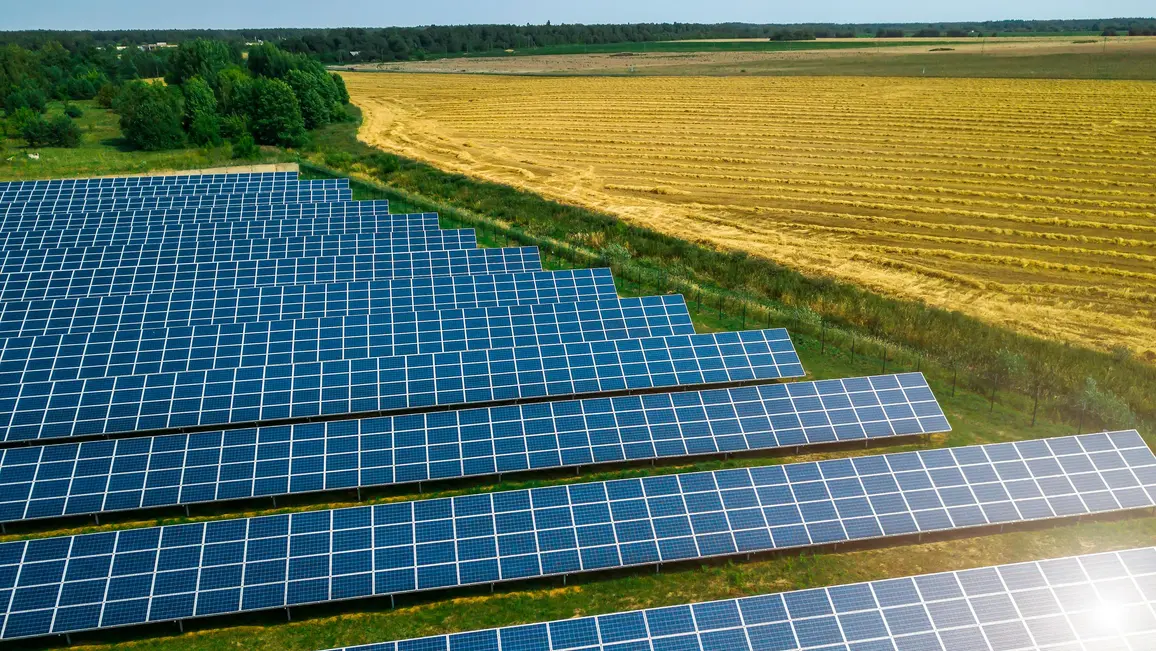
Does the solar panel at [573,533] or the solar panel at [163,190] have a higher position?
the solar panel at [573,533]

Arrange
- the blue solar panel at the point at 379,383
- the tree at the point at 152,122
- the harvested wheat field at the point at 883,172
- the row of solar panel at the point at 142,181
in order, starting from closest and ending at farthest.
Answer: the blue solar panel at the point at 379,383
the harvested wheat field at the point at 883,172
the row of solar panel at the point at 142,181
the tree at the point at 152,122

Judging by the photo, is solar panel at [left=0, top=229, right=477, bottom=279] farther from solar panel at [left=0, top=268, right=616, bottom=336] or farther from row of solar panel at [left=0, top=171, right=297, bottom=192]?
row of solar panel at [left=0, top=171, right=297, bottom=192]

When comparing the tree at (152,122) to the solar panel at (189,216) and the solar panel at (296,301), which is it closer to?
the solar panel at (189,216)

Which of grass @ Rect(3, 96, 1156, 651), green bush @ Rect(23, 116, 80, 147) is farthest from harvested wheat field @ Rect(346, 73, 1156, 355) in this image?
green bush @ Rect(23, 116, 80, 147)

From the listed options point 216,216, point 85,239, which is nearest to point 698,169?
point 216,216

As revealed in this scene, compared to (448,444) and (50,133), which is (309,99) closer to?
(50,133)

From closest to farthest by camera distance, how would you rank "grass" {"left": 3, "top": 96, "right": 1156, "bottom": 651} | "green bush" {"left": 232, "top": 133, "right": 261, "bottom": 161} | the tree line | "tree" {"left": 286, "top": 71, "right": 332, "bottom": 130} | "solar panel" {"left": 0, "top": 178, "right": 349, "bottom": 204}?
"grass" {"left": 3, "top": 96, "right": 1156, "bottom": 651} → "solar panel" {"left": 0, "top": 178, "right": 349, "bottom": 204} → "green bush" {"left": 232, "top": 133, "right": 261, "bottom": 161} → the tree line → "tree" {"left": 286, "top": 71, "right": 332, "bottom": 130}

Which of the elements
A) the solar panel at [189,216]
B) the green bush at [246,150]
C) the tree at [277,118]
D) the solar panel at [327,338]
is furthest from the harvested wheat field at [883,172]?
the solar panel at [327,338]

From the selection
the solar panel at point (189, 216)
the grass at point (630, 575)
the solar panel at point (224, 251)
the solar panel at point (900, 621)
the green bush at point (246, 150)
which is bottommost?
the green bush at point (246, 150)
